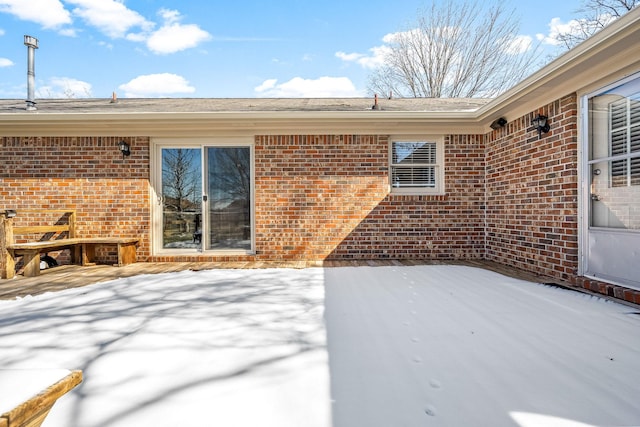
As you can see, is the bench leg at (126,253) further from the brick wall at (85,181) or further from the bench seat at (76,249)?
the brick wall at (85,181)

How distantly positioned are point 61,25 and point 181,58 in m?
3.10

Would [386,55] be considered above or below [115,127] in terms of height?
above

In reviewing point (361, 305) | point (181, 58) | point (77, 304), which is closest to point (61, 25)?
point (181, 58)

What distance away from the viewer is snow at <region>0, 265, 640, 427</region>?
1.36m

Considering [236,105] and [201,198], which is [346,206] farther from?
[236,105]

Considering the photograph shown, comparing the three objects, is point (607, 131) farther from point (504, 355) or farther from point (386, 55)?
point (386, 55)

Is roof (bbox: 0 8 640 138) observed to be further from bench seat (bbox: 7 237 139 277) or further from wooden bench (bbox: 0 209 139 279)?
bench seat (bbox: 7 237 139 277)

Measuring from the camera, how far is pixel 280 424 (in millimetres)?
1277

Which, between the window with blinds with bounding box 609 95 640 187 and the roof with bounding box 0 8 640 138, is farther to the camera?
the roof with bounding box 0 8 640 138

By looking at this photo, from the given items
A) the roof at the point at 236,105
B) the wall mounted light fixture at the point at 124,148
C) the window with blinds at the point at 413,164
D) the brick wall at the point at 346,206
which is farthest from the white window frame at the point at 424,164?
the wall mounted light fixture at the point at 124,148

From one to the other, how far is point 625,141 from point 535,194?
1178mm

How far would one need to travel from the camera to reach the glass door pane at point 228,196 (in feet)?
17.3

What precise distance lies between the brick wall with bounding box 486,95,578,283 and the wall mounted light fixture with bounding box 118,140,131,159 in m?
6.04

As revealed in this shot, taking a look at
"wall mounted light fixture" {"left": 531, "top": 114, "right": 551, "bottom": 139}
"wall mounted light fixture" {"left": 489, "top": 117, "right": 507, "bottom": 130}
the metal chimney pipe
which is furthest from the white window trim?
"wall mounted light fixture" {"left": 531, "top": 114, "right": 551, "bottom": 139}
